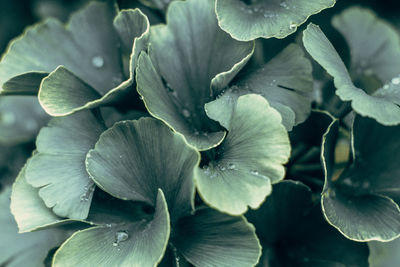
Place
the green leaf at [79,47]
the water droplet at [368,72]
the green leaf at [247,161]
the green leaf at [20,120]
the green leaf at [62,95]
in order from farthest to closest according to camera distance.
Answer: the green leaf at [20,120] < the water droplet at [368,72] < the green leaf at [79,47] < the green leaf at [62,95] < the green leaf at [247,161]

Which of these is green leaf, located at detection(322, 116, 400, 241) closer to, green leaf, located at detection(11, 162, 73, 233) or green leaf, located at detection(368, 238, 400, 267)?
green leaf, located at detection(368, 238, 400, 267)

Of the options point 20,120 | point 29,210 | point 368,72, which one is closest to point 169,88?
point 29,210

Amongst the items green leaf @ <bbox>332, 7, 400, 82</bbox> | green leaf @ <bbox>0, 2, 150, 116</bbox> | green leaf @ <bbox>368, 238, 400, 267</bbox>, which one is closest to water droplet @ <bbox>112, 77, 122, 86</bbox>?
green leaf @ <bbox>0, 2, 150, 116</bbox>

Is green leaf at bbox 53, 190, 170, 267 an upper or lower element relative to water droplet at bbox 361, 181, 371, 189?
upper

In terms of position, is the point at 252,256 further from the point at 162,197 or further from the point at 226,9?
the point at 226,9

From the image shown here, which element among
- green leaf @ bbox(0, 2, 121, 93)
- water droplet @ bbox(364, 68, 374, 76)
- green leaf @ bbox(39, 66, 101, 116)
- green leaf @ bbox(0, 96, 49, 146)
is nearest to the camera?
green leaf @ bbox(39, 66, 101, 116)

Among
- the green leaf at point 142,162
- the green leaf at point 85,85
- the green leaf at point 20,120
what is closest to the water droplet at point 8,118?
the green leaf at point 20,120

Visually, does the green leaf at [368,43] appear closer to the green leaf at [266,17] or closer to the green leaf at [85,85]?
the green leaf at [266,17]
